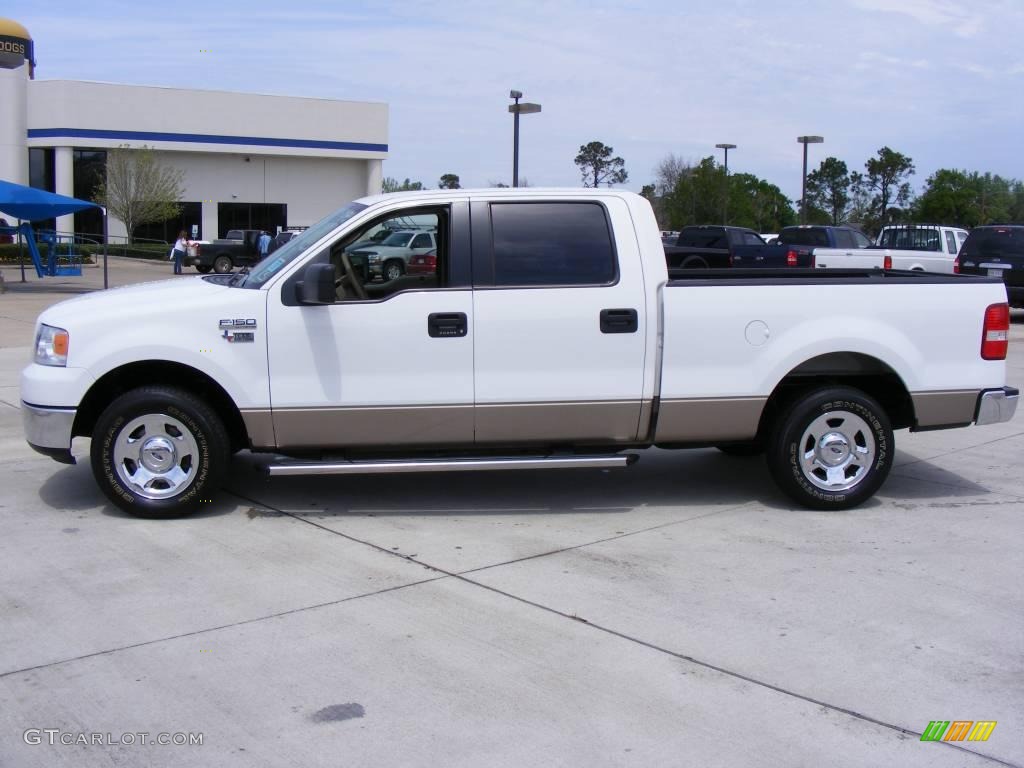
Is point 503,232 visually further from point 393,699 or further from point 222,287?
point 393,699

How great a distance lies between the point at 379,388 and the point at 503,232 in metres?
1.23

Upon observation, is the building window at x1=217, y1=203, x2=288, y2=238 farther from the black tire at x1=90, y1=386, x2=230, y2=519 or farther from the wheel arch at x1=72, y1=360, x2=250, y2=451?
the black tire at x1=90, y1=386, x2=230, y2=519

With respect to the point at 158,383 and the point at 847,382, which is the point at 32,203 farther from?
the point at 847,382

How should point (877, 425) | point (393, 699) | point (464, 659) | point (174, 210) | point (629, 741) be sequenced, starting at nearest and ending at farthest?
point (629, 741) < point (393, 699) < point (464, 659) < point (877, 425) < point (174, 210)

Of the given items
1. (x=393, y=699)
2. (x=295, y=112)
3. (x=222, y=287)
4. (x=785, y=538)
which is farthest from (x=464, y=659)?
(x=295, y=112)

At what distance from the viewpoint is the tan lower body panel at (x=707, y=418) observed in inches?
265

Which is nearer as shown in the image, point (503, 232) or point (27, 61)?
point (503, 232)

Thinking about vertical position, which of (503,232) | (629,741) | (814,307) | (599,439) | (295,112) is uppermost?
(295,112)

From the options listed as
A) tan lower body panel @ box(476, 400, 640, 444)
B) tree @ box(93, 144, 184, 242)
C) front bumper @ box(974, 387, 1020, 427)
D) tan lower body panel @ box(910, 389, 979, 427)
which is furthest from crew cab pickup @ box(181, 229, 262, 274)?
front bumper @ box(974, 387, 1020, 427)

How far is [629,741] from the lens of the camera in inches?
156

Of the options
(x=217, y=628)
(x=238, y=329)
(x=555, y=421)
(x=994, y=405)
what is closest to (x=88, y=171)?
(x=238, y=329)

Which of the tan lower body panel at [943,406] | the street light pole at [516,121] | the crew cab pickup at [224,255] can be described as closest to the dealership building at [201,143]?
the crew cab pickup at [224,255]

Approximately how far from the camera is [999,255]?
20.6 m

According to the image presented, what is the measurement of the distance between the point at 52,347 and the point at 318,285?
5.52 ft
